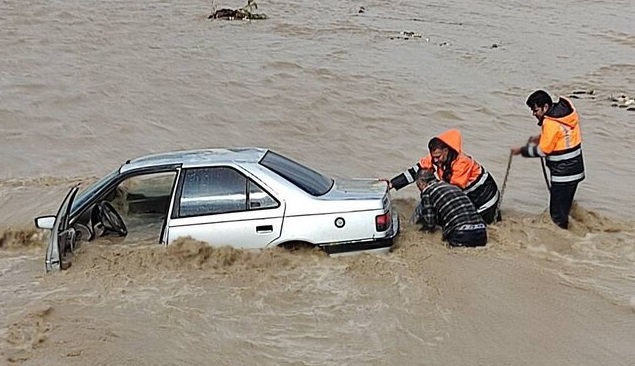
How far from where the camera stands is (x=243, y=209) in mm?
7387

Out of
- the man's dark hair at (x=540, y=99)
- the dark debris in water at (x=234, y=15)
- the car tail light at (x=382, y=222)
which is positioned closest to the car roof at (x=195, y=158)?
the car tail light at (x=382, y=222)

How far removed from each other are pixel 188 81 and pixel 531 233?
444 inches

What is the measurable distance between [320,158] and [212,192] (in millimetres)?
6137

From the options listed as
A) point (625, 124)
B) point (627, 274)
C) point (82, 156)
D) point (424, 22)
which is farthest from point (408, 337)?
point (424, 22)

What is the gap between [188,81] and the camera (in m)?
18.7

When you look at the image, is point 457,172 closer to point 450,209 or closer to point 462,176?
point 462,176

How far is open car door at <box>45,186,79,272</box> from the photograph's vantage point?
721 centimetres

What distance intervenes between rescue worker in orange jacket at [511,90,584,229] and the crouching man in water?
4.06ft

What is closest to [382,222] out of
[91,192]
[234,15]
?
[91,192]

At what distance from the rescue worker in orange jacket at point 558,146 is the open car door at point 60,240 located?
454 centimetres

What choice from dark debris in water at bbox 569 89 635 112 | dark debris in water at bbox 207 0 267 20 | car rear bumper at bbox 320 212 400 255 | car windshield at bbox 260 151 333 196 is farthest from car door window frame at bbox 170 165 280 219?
dark debris in water at bbox 207 0 267 20

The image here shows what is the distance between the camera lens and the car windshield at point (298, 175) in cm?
760

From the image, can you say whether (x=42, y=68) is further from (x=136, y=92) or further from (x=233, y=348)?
(x=233, y=348)

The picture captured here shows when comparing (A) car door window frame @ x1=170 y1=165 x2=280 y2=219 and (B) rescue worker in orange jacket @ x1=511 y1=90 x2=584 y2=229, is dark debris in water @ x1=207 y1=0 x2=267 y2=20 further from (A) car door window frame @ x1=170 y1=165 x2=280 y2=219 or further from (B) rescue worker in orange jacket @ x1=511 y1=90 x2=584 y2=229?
(A) car door window frame @ x1=170 y1=165 x2=280 y2=219
